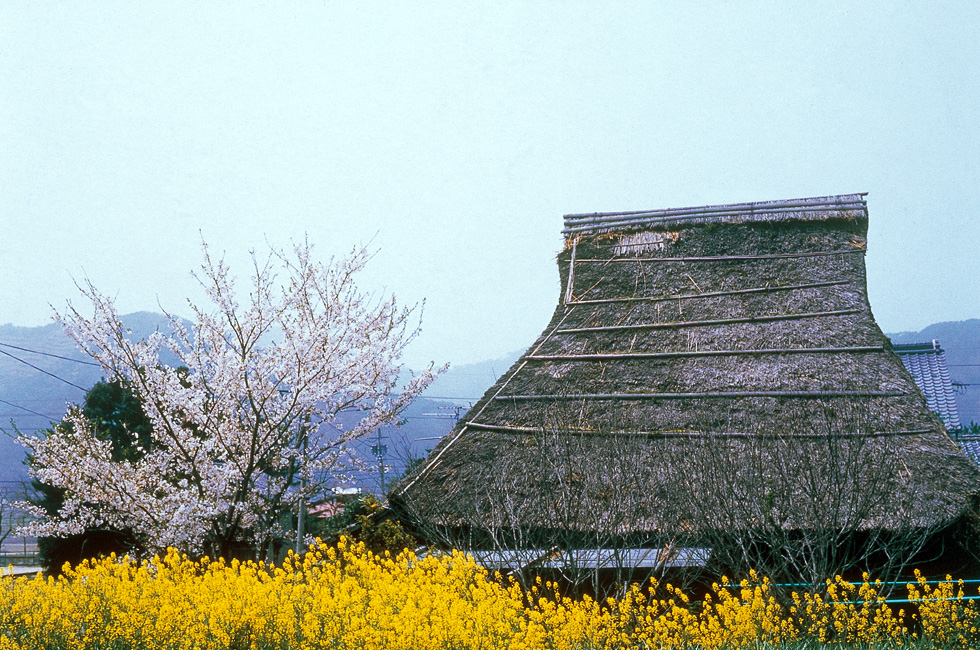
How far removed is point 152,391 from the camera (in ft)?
26.2

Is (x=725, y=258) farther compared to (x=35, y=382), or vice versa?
(x=35, y=382)

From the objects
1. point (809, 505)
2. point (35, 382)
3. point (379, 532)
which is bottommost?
point (379, 532)

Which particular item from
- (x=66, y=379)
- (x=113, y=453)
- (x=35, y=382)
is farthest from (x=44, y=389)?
(x=113, y=453)

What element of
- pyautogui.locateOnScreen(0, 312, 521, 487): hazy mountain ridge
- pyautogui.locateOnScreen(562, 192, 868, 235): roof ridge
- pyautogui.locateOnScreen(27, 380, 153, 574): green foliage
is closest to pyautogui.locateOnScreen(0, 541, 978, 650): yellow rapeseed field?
pyautogui.locateOnScreen(562, 192, 868, 235): roof ridge

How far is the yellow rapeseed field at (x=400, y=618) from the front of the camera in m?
4.71

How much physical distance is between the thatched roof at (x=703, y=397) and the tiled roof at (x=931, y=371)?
7.44 meters

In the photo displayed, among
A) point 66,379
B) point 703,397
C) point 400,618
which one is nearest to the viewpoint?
point 400,618

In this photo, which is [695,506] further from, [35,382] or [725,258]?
[35,382]

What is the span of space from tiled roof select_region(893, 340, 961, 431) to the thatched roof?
7445 mm

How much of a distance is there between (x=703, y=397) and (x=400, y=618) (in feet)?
14.0

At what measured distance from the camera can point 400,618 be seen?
4.62 metres

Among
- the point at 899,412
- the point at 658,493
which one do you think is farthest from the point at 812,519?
the point at 899,412

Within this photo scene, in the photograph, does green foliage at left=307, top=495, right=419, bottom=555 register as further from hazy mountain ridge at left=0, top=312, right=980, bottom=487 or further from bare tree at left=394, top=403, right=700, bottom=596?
hazy mountain ridge at left=0, top=312, right=980, bottom=487

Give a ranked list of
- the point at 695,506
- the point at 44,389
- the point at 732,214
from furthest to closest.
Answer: the point at 44,389, the point at 732,214, the point at 695,506
